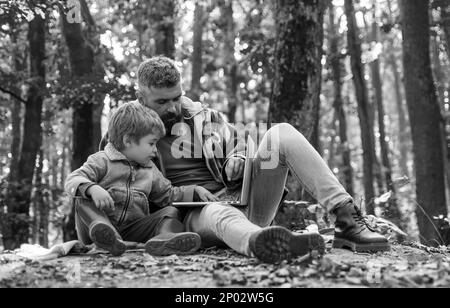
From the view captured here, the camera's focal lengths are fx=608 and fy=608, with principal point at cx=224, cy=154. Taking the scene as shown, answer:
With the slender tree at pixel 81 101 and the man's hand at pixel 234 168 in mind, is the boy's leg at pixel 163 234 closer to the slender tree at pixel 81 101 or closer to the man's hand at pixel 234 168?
the man's hand at pixel 234 168

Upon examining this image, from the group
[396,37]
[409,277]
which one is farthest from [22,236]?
[396,37]

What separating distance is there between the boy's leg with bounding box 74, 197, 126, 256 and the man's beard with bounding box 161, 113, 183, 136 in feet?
3.31

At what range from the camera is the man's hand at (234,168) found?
4422 mm

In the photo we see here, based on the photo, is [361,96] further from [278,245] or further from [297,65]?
[278,245]

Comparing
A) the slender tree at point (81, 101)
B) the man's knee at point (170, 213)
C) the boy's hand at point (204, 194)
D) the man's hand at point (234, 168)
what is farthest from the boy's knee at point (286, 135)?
the slender tree at point (81, 101)

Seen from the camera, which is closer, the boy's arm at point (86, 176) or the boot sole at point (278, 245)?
the boot sole at point (278, 245)

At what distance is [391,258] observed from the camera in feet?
13.0

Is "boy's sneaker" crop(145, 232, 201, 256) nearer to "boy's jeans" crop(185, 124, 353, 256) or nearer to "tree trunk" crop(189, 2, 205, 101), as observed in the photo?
"boy's jeans" crop(185, 124, 353, 256)

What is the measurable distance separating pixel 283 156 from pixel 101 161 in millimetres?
1316

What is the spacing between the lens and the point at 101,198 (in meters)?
3.96

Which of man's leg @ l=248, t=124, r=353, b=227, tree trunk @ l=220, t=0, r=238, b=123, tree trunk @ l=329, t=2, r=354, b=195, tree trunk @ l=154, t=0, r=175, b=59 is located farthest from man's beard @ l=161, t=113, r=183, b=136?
tree trunk @ l=220, t=0, r=238, b=123

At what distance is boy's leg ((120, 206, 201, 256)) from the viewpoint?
13.1 feet

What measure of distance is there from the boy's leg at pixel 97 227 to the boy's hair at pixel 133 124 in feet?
1.87
